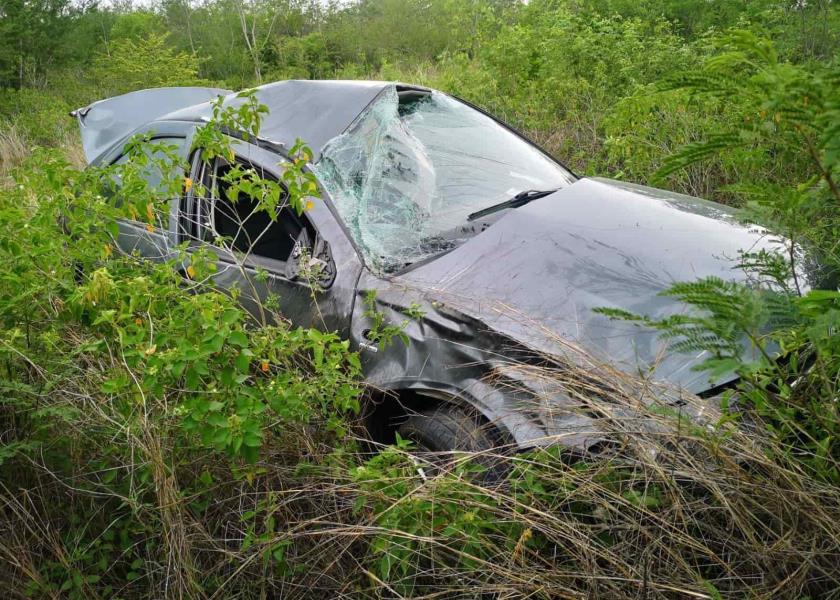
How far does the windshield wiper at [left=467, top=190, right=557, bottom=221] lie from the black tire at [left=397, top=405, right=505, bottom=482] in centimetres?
106

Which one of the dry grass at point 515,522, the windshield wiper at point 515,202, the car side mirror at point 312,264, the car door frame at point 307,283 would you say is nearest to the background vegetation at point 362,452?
the dry grass at point 515,522

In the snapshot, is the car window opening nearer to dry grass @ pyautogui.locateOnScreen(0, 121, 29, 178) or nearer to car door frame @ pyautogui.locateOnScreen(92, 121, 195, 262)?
car door frame @ pyautogui.locateOnScreen(92, 121, 195, 262)

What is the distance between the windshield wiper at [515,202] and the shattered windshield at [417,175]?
29 mm

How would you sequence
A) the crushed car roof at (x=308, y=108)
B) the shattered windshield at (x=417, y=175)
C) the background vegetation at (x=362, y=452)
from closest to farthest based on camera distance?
the background vegetation at (x=362, y=452) → the shattered windshield at (x=417, y=175) → the crushed car roof at (x=308, y=108)

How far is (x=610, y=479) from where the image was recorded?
219 centimetres

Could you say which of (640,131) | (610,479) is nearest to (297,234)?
(610,479)

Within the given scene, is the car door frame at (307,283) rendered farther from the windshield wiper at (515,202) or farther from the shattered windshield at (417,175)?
the windshield wiper at (515,202)

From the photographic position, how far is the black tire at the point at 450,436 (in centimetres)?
245

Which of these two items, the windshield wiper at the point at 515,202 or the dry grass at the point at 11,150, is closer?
the windshield wiper at the point at 515,202

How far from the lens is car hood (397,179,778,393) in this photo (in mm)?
2557

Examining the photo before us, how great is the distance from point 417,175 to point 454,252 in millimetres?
561

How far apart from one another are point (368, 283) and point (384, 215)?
1.35ft

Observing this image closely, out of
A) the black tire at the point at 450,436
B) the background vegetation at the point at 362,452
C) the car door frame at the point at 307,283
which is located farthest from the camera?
the car door frame at the point at 307,283

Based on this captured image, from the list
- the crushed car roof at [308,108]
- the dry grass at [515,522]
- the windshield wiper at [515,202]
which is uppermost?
the crushed car roof at [308,108]
